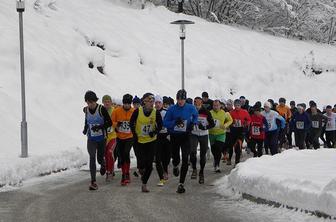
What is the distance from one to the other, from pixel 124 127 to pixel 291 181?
183 inches

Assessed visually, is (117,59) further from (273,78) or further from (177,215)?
(177,215)

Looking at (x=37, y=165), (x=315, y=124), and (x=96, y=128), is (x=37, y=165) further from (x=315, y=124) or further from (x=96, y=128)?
(x=315, y=124)

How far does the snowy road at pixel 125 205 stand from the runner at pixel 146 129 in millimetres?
556

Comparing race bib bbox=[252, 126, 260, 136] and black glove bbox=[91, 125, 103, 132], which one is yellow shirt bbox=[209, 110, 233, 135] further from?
black glove bbox=[91, 125, 103, 132]

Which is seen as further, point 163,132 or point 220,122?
point 220,122

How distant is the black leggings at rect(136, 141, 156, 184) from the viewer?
39.3 feet

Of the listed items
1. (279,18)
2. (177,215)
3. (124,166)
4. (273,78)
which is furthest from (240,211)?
(279,18)

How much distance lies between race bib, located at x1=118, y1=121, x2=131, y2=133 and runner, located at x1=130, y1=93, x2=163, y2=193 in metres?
1.16

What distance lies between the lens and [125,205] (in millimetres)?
10328

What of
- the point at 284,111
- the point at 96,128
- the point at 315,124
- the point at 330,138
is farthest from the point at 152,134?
the point at 330,138

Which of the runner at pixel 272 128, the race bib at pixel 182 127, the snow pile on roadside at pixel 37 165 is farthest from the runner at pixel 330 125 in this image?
the race bib at pixel 182 127

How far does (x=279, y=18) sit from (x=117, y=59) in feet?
Result: 57.3

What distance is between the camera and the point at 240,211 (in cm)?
977

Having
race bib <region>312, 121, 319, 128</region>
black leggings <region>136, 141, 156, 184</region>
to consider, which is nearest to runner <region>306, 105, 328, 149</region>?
race bib <region>312, 121, 319, 128</region>
